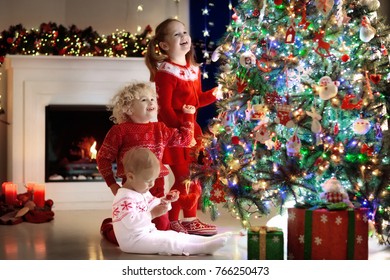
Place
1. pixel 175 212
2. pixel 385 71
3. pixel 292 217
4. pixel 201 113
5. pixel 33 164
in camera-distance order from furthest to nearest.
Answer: pixel 201 113
pixel 33 164
pixel 175 212
pixel 385 71
pixel 292 217

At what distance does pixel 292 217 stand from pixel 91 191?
2.49 m

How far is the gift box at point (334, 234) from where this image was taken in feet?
10.5

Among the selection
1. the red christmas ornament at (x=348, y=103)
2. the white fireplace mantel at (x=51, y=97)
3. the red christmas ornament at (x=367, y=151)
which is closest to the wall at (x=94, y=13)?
the white fireplace mantel at (x=51, y=97)

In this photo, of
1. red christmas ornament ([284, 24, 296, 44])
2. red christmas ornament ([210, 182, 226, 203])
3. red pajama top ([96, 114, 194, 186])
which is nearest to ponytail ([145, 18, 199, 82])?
red pajama top ([96, 114, 194, 186])

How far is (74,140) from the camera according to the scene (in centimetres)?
559

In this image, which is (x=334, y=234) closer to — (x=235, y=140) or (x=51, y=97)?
(x=235, y=140)

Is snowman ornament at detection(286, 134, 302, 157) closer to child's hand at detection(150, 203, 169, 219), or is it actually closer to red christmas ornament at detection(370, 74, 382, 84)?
red christmas ornament at detection(370, 74, 382, 84)

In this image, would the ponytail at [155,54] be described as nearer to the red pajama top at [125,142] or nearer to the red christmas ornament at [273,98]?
the red pajama top at [125,142]

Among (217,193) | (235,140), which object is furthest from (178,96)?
(217,193)

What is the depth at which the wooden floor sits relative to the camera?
3.45 m

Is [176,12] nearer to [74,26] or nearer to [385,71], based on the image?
[74,26]

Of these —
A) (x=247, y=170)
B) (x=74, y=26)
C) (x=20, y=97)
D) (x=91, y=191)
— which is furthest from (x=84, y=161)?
(x=247, y=170)

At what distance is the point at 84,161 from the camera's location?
219 inches

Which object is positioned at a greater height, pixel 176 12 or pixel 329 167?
pixel 176 12
